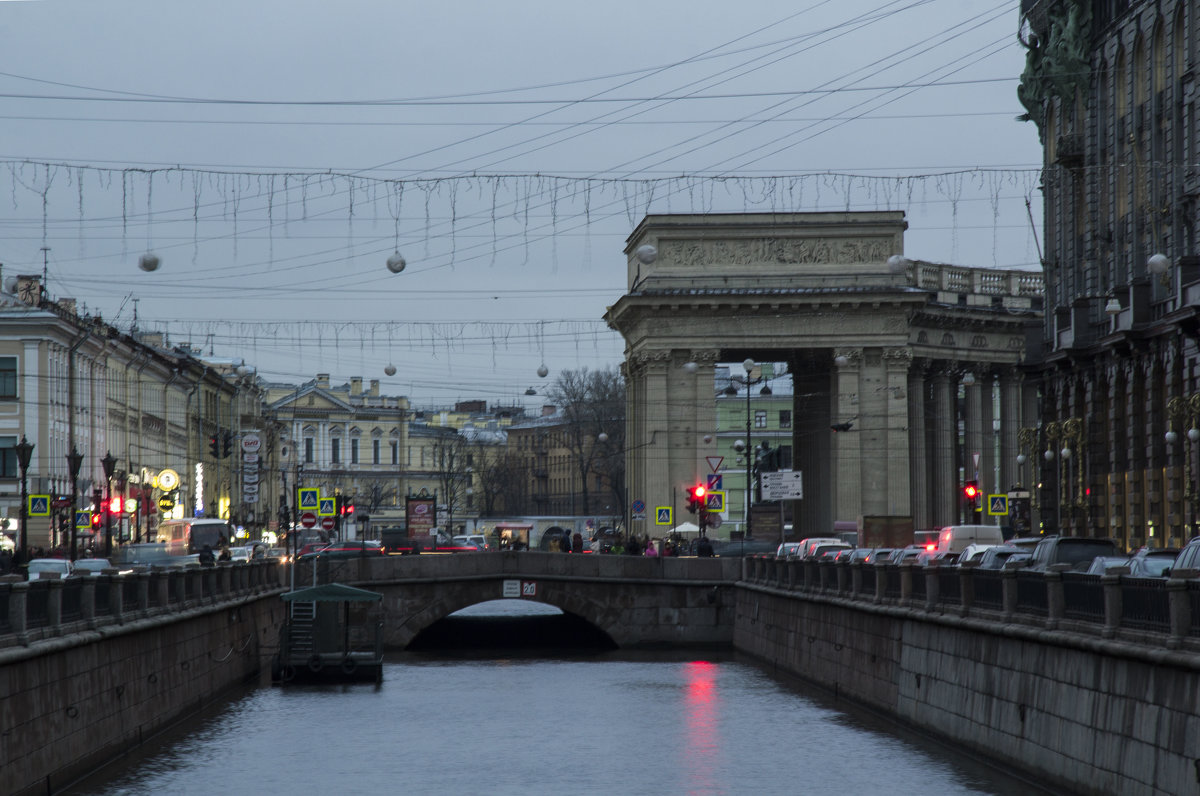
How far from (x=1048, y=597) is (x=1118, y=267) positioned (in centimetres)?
3528

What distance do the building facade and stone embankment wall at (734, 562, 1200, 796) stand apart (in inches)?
453

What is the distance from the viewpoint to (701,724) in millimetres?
38844

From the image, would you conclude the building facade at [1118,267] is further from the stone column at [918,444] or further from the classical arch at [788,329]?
the stone column at [918,444]

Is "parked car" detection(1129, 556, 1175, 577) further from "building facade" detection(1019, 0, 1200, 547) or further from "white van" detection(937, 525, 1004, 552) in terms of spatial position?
"white van" detection(937, 525, 1004, 552)

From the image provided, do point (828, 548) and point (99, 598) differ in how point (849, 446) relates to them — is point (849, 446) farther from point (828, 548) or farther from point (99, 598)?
point (99, 598)

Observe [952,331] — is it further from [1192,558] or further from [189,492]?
[1192,558]

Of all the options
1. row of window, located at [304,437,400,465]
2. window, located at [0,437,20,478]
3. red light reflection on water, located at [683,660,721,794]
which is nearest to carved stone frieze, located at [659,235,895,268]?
window, located at [0,437,20,478]

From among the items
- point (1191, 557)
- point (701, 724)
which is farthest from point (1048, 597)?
point (701, 724)

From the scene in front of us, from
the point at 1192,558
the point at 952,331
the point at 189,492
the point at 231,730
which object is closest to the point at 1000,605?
the point at 1192,558

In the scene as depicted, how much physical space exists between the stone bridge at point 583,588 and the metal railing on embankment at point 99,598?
18021 mm

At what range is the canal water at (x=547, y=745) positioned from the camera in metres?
29.8

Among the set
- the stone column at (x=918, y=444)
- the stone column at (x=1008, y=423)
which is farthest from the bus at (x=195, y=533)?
the stone column at (x=1008, y=423)

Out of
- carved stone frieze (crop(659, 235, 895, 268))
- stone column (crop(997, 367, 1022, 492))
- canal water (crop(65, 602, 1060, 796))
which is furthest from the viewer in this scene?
stone column (crop(997, 367, 1022, 492))

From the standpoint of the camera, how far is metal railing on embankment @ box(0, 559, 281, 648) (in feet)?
78.1
